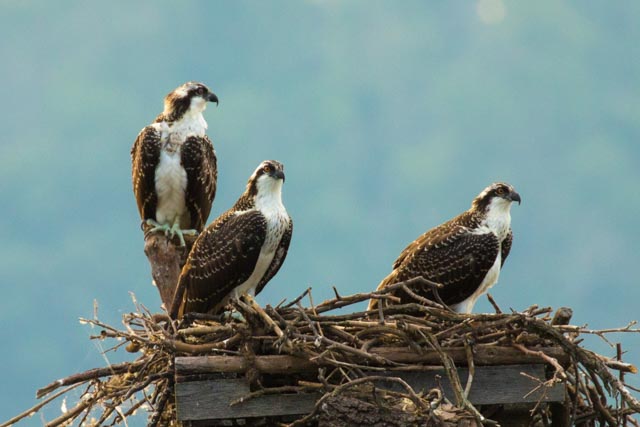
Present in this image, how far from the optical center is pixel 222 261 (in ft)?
30.6

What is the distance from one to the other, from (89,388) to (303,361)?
2.22 meters

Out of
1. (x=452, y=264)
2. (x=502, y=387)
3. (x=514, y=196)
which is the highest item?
(x=514, y=196)

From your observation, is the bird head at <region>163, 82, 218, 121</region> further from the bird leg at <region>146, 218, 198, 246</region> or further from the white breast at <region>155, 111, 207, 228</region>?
the bird leg at <region>146, 218, 198, 246</region>

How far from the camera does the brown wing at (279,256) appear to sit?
959 cm

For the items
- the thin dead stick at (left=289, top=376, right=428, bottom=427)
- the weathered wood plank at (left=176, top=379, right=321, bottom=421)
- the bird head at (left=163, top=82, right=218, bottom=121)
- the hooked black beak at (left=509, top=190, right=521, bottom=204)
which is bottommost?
the thin dead stick at (left=289, top=376, right=428, bottom=427)

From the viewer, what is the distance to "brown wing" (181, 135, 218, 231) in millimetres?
10688

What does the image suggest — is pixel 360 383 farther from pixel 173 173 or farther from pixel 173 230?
pixel 173 173

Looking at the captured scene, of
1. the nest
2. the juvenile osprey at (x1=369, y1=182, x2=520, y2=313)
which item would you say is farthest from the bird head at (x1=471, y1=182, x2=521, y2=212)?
the nest

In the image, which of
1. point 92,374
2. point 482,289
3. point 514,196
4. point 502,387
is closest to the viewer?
point 502,387

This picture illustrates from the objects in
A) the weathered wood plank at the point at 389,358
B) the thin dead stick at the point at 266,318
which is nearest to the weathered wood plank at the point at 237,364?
the weathered wood plank at the point at 389,358

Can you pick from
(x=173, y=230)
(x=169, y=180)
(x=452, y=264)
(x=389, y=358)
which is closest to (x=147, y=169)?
(x=169, y=180)

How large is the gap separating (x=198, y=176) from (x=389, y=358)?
10.7ft

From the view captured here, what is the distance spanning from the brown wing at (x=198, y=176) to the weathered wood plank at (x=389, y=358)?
9.46 feet

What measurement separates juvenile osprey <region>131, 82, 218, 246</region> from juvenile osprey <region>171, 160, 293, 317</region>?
3.52 ft
